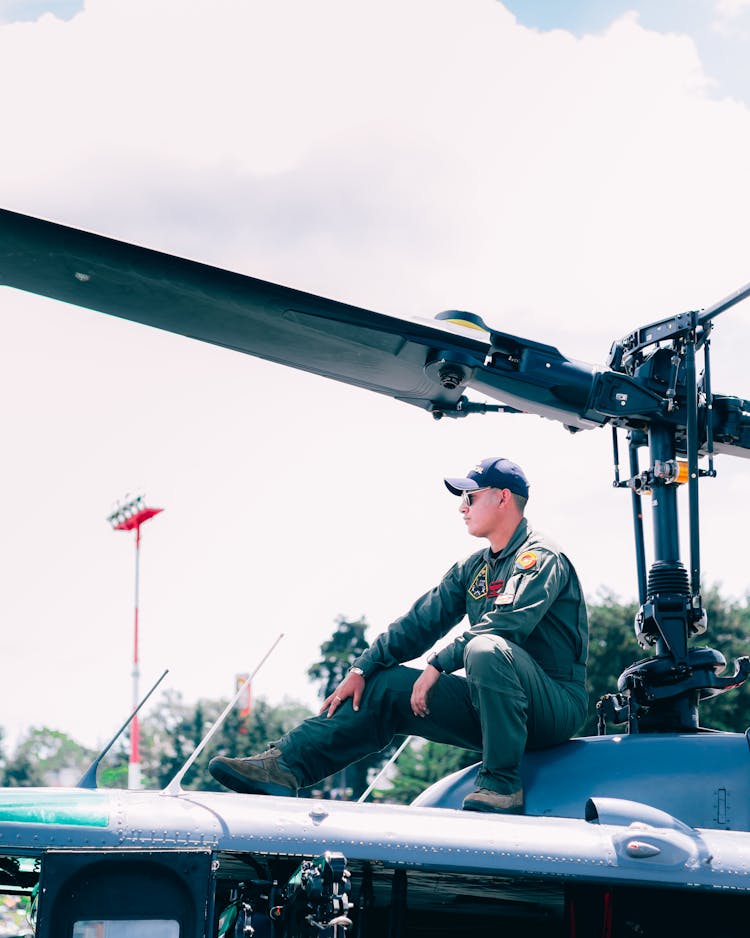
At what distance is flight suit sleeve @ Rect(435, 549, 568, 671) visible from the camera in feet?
20.7

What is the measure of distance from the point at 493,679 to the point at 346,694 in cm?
89

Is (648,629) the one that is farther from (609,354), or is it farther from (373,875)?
(373,875)

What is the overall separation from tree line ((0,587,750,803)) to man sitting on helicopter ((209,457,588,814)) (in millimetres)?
8107

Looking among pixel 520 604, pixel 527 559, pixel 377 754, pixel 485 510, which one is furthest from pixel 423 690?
pixel 377 754

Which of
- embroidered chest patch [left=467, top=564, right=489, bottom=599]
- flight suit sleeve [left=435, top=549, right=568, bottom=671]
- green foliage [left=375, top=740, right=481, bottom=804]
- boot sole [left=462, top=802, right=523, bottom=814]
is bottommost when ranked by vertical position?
boot sole [left=462, top=802, right=523, bottom=814]

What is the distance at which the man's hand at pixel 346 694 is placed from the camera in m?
6.53

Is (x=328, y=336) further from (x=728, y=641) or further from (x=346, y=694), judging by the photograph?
(x=728, y=641)

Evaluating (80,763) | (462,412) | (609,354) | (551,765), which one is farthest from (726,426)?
(80,763)

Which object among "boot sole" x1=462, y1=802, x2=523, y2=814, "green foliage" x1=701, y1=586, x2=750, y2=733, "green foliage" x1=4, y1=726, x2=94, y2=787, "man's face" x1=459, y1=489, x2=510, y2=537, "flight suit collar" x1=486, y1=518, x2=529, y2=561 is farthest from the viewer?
"green foliage" x1=4, y1=726, x2=94, y2=787

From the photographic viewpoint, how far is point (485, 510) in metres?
6.91

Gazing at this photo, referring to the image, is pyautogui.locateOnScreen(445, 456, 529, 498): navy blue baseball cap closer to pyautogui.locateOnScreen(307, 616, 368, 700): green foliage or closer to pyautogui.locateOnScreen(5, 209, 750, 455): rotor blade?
pyautogui.locateOnScreen(5, 209, 750, 455): rotor blade

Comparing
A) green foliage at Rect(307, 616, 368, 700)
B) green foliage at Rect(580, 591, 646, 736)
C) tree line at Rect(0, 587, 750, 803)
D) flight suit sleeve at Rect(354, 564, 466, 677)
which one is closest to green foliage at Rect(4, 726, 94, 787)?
tree line at Rect(0, 587, 750, 803)

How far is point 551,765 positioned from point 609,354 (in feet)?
8.05

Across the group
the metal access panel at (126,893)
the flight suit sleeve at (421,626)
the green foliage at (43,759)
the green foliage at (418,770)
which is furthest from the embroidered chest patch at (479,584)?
the green foliage at (43,759)
